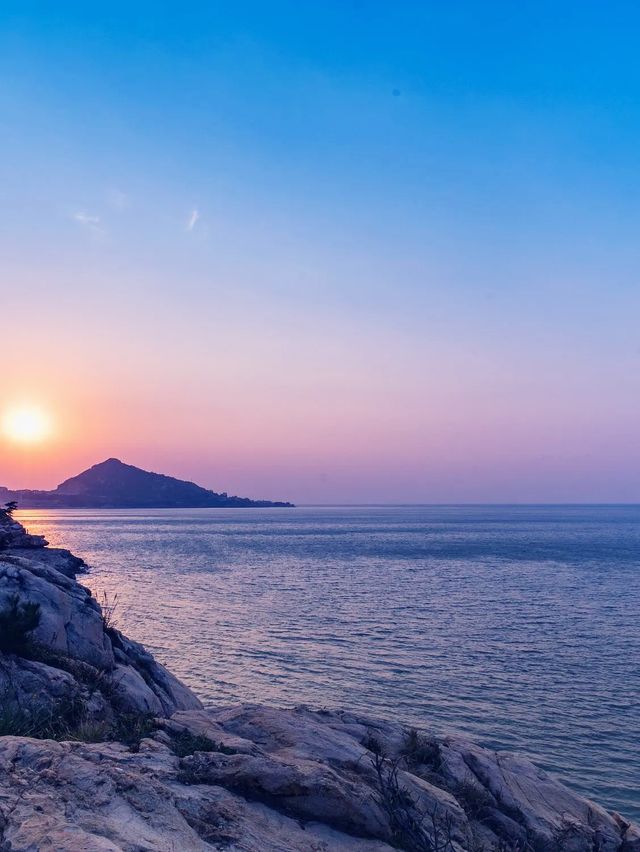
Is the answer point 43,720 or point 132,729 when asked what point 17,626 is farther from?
point 132,729

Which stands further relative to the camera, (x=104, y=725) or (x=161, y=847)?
(x=104, y=725)

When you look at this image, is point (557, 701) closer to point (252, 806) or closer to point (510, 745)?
point (510, 745)

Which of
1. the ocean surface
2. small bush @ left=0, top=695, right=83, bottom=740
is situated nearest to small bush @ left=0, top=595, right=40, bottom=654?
small bush @ left=0, top=695, right=83, bottom=740

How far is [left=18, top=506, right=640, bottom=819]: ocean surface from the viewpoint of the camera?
2334 cm

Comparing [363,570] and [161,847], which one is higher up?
[161,847]

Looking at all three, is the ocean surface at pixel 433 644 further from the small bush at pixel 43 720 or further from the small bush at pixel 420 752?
the small bush at pixel 43 720

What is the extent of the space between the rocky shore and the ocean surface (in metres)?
8.03

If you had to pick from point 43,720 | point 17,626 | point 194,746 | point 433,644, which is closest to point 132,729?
point 194,746

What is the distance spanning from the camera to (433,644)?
36.2 m

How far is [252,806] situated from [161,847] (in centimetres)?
215

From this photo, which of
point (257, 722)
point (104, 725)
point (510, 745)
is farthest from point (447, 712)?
point (104, 725)

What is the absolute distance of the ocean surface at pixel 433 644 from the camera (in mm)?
23344

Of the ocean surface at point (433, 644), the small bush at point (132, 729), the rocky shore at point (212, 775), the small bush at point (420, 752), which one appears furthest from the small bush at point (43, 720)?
the ocean surface at point (433, 644)

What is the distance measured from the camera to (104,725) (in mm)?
10789
